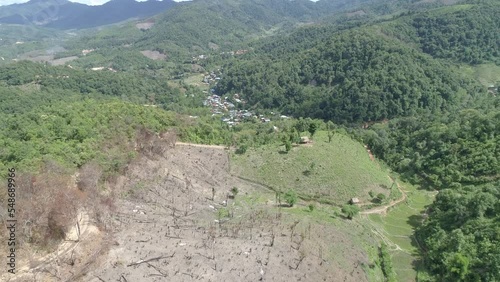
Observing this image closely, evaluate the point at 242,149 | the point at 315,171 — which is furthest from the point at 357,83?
the point at 315,171

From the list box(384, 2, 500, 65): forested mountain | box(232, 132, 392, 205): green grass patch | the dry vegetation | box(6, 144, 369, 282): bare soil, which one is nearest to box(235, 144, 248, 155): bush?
box(232, 132, 392, 205): green grass patch

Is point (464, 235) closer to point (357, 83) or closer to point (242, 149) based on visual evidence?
point (242, 149)

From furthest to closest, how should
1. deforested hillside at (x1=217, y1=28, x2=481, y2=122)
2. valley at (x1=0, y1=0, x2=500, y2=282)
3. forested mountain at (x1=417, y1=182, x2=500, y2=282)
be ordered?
deforested hillside at (x1=217, y1=28, x2=481, y2=122), forested mountain at (x1=417, y1=182, x2=500, y2=282), valley at (x1=0, y1=0, x2=500, y2=282)

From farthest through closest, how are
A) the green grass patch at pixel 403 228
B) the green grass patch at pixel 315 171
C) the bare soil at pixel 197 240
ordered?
the green grass patch at pixel 315 171 < the green grass patch at pixel 403 228 < the bare soil at pixel 197 240

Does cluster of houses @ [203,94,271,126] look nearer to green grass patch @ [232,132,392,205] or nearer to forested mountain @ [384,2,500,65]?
green grass patch @ [232,132,392,205]

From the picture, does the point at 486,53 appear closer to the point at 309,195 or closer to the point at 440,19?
the point at 440,19

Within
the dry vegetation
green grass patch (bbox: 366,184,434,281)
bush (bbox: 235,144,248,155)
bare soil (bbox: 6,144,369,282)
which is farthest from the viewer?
bush (bbox: 235,144,248,155)

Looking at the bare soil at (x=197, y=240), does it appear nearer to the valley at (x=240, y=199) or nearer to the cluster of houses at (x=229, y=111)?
the valley at (x=240, y=199)

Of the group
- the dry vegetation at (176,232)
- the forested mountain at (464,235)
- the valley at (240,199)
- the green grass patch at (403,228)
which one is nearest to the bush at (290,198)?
the valley at (240,199)
